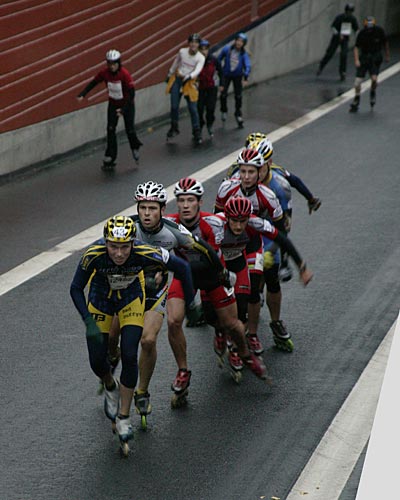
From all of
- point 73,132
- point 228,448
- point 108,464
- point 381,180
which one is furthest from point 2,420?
point 73,132

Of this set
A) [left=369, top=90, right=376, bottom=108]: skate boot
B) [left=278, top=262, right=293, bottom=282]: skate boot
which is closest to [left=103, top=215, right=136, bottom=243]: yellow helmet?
[left=278, top=262, right=293, bottom=282]: skate boot

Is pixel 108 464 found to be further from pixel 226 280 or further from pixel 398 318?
pixel 398 318

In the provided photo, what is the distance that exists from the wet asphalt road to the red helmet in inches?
64.0

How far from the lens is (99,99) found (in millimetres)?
19953

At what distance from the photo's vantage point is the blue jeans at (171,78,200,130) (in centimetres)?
1958

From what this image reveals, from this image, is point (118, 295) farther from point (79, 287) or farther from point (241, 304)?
point (241, 304)

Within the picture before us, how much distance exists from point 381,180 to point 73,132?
6034 millimetres

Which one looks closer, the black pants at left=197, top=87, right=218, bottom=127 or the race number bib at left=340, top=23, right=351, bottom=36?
the black pants at left=197, top=87, right=218, bottom=127

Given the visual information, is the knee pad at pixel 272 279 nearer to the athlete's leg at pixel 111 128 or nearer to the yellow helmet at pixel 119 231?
the yellow helmet at pixel 119 231

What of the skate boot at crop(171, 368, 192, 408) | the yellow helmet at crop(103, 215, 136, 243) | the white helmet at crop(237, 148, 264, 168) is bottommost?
the skate boot at crop(171, 368, 192, 408)

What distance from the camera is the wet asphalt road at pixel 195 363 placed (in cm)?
764

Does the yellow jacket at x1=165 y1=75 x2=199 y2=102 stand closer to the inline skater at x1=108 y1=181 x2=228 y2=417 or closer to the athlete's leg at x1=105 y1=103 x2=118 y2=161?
the athlete's leg at x1=105 y1=103 x2=118 y2=161

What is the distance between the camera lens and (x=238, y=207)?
901 centimetres

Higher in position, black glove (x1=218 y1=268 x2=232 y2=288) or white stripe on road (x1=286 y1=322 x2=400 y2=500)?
black glove (x1=218 y1=268 x2=232 y2=288)
